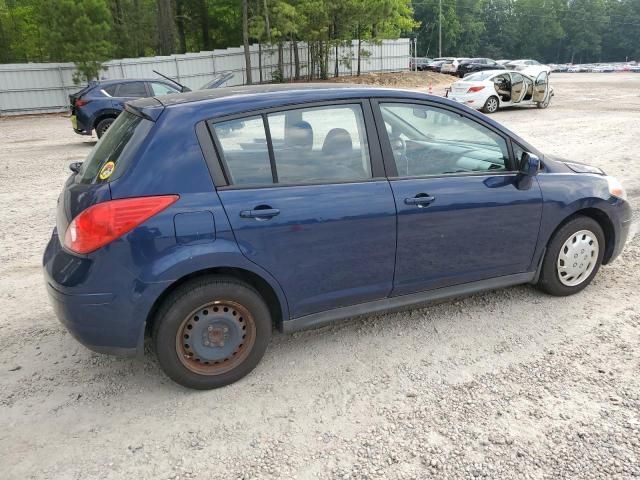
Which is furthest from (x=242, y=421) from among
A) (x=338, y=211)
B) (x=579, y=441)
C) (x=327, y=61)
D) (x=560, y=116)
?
(x=327, y=61)

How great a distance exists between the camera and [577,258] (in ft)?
13.7

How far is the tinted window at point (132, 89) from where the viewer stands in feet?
41.9

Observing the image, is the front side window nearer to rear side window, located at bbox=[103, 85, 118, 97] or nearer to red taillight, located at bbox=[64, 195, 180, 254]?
red taillight, located at bbox=[64, 195, 180, 254]

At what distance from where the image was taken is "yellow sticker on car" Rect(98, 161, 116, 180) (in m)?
2.98

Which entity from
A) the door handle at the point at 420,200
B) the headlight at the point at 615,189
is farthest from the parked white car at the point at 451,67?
the door handle at the point at 420,200

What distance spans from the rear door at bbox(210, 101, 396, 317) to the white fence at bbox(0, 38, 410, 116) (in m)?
16.1

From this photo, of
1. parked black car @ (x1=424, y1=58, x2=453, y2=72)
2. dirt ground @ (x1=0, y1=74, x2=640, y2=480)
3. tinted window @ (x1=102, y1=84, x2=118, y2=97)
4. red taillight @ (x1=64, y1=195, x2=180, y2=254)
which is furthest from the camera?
parked black car @ (x1=424, y1=58, x2=453, y2=72)

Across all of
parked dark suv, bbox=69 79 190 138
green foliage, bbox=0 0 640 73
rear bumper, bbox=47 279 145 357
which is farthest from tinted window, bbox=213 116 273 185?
green foliage, bbox=0 0 640 73

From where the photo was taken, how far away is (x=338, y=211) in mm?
3240

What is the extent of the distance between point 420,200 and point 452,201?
259mm

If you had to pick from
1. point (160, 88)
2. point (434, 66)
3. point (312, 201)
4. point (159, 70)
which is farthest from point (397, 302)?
point (434, 66)

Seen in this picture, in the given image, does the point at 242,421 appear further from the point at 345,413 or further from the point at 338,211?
the point at 338,211

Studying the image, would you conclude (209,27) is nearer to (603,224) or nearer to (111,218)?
(603,224)

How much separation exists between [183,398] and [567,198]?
10.0ft
